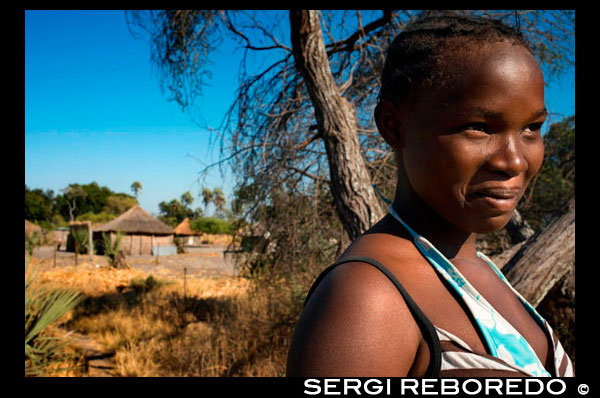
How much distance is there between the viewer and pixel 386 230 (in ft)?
2.98

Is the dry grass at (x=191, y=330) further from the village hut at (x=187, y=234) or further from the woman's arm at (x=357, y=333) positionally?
the village hut at (x=187, y=234)

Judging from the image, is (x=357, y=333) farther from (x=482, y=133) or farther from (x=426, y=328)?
(x=482, y=133)

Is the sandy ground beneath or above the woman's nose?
beneath

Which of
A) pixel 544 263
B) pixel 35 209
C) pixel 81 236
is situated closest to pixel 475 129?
pixel 544 263

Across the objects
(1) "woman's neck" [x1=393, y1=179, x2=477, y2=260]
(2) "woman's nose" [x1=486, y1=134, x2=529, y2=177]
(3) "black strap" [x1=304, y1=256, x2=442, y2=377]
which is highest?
(2) "woman's nose" [x1=486, y1=134, x2=529, y2=177]

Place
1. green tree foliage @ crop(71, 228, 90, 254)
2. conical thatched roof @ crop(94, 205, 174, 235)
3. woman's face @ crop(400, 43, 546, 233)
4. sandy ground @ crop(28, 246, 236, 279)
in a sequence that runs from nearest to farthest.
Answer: woman's face @ crop(400, 43, 546, 233) → sandy ground @ crop(28, 246, 236, 279) → green tree foliage @ crop(71, 228, 90, 254) → conical thatched roof @ crop(94, 205, 174, 235)

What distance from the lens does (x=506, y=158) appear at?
78cm

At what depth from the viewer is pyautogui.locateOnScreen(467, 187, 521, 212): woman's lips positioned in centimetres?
79

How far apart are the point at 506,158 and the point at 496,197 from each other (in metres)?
0.08

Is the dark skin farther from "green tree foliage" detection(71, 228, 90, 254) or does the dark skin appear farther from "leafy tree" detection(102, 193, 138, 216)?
"leafy tree" detection(102, 193, 138, 216)

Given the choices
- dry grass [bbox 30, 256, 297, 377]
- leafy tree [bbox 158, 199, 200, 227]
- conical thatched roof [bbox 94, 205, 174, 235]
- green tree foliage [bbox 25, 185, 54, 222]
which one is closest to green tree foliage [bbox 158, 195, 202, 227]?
leafy tree [bbox 158, 199, 200, 227]

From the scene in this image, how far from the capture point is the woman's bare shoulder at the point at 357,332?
25.9 inches

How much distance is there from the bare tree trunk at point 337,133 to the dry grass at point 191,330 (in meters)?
2.53

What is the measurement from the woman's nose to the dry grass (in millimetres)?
4957
